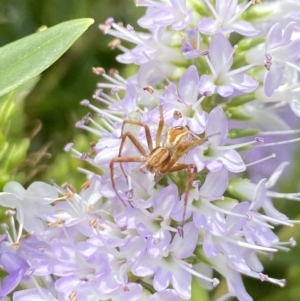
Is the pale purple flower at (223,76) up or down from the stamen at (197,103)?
up

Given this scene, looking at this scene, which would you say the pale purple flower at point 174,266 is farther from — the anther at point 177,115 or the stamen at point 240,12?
the stamen at point 240,12

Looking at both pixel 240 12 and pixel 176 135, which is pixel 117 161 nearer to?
pixel 176 135

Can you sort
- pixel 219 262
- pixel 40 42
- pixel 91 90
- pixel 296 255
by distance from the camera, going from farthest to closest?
1. pixel 91 90
2. pixel 296 255
3. pixel 219 262
4. pixel 40 42

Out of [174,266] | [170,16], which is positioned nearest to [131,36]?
[170,16]

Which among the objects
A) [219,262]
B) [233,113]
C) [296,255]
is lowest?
[296,255]

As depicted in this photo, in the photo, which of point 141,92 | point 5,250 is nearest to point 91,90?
point 141,92

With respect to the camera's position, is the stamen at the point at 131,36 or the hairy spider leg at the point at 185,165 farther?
the stamen at the point at 131,36

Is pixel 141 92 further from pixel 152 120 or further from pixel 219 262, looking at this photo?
pixel 219 262

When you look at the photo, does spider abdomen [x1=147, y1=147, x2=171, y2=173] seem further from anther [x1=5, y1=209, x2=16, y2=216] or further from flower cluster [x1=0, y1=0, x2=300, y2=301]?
anther [x1=5, y1=209, x2=16, y2=216]

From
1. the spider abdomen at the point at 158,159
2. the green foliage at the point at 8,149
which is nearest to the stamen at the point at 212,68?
the spider abdomen at the point at 158,159

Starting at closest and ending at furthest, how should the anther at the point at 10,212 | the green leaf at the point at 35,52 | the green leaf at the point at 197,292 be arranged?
1. the green leaf at the point at 35,52
2. the anther at the point at 10,212
3. the green leaf at the point at 197,292
